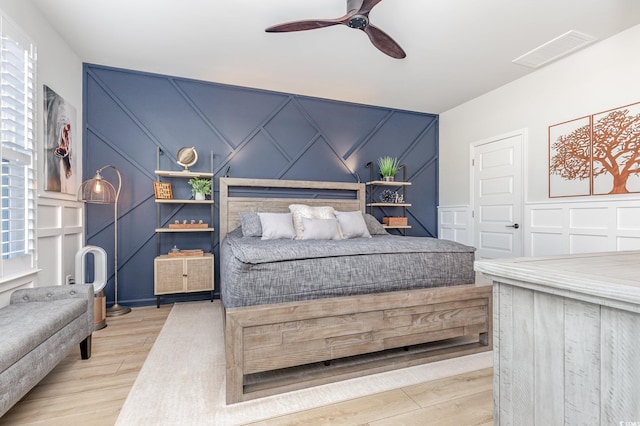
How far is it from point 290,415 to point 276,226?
1891 millimetres

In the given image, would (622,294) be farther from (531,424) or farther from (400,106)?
(400,106)

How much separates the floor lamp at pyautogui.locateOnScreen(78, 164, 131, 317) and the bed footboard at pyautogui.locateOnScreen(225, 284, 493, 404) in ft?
7.10

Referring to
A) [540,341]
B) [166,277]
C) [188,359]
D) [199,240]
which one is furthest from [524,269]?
[199,240]

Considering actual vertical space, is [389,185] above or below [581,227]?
above

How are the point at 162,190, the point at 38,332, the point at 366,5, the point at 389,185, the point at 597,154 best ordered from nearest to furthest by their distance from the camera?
the point at 38,332 < the point at 366,5 < the point at 597,154 < the point at 162,190 < the point at 389,185

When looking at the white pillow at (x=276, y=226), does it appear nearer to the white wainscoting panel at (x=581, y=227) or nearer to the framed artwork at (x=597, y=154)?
the white wainscoting panel at (x=581, y=227)

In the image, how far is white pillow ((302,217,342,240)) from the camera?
10.0 feet

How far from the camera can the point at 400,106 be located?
15.3 feet

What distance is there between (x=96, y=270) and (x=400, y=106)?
15.1ft

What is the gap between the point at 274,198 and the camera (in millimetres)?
4031

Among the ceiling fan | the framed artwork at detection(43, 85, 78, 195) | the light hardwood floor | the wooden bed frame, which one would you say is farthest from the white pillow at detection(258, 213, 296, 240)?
the framed artwork at detection(43, 85, 78, 195)

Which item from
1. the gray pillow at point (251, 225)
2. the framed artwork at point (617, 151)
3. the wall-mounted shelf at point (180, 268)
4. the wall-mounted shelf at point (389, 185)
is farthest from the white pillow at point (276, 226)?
the framed artwork at point (617, 151)

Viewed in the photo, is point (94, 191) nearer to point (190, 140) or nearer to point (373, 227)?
point (190, 140)

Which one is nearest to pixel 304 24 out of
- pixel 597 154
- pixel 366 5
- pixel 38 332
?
pixel 366 5
